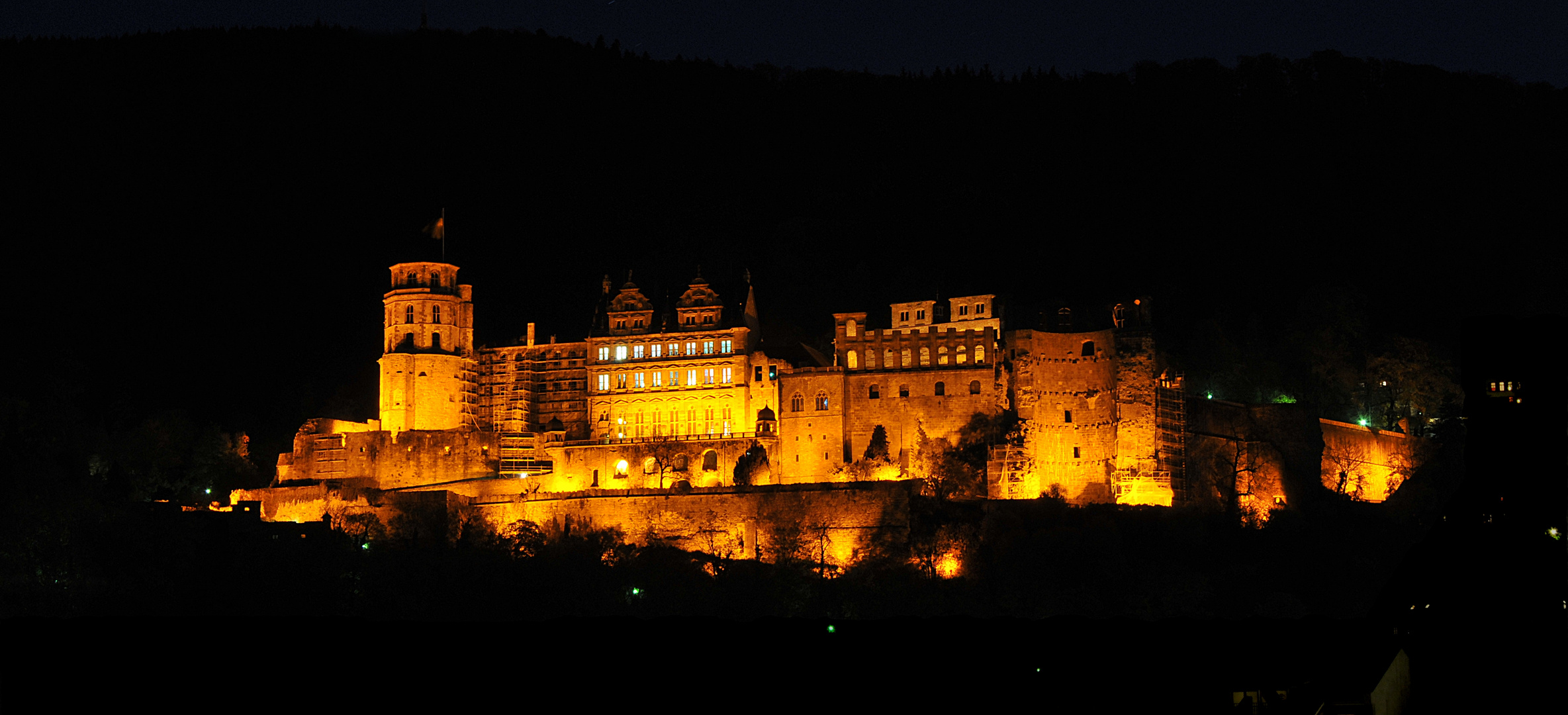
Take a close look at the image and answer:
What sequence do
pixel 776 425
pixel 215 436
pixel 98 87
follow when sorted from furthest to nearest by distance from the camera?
pixel 98 87 → pixel 215 436 → pixel 776 425

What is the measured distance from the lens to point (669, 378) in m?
77.6

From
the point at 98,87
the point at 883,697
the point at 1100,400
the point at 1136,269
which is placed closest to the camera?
the point at 883,697

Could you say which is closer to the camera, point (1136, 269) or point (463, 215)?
point (1136, 269)

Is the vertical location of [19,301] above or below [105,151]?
below

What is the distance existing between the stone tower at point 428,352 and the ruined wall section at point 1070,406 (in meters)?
25.4

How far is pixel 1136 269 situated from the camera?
372 ft

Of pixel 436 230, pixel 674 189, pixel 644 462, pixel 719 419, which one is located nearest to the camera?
pixel 644 462

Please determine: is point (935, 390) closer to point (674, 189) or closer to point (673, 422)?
point (673, 422)

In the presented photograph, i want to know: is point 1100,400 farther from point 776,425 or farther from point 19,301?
point 19,301

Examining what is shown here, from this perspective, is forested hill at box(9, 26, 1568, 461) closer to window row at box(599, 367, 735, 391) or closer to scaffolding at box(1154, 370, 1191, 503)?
window row at box(599, 367, 735, 391)

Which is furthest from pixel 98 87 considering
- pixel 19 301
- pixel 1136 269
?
pixel 1136 269

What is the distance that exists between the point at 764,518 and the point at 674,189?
7358cm

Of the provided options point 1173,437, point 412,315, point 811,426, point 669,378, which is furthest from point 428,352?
point 1173,437

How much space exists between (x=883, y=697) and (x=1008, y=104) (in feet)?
474
